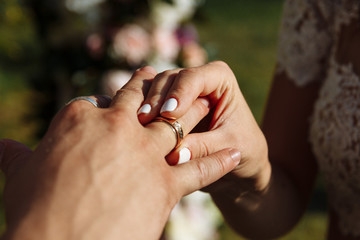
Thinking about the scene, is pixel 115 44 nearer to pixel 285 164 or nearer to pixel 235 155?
pixel 285 164

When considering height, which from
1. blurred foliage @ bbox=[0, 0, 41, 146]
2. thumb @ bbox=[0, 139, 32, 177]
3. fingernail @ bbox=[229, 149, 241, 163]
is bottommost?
blurred foliage @ bbox=[0, 0, 41, 146]

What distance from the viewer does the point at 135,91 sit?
3.34 feet

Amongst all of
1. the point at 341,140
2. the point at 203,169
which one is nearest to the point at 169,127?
the point at 203,169

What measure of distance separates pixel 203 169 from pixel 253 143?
25 cm

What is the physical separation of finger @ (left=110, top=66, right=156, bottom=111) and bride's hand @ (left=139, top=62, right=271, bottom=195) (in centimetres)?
2

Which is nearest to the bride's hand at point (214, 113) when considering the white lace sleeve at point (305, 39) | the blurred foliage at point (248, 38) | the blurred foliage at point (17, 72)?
the white lace sleeve at point (305, 39)

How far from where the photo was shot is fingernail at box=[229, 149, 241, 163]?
3.43 feet

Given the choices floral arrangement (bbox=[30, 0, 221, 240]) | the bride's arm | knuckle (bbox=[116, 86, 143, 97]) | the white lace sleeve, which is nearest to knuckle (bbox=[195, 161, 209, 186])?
knuckle (bbox=[116, 86, 143, 97])

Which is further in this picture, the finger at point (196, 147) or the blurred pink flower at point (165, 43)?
the blurred pink flower at point (165, 43)

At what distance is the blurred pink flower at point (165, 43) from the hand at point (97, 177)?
5.03 feet

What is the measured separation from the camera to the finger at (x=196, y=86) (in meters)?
0.97

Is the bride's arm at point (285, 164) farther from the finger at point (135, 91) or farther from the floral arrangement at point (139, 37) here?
the floral arrangement at point (139, 37)

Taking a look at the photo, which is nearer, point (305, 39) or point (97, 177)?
point (97, 177)

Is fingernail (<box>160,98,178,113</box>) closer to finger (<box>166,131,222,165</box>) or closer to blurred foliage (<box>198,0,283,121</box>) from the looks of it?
finger (<box>166,131,222,165</box>)
